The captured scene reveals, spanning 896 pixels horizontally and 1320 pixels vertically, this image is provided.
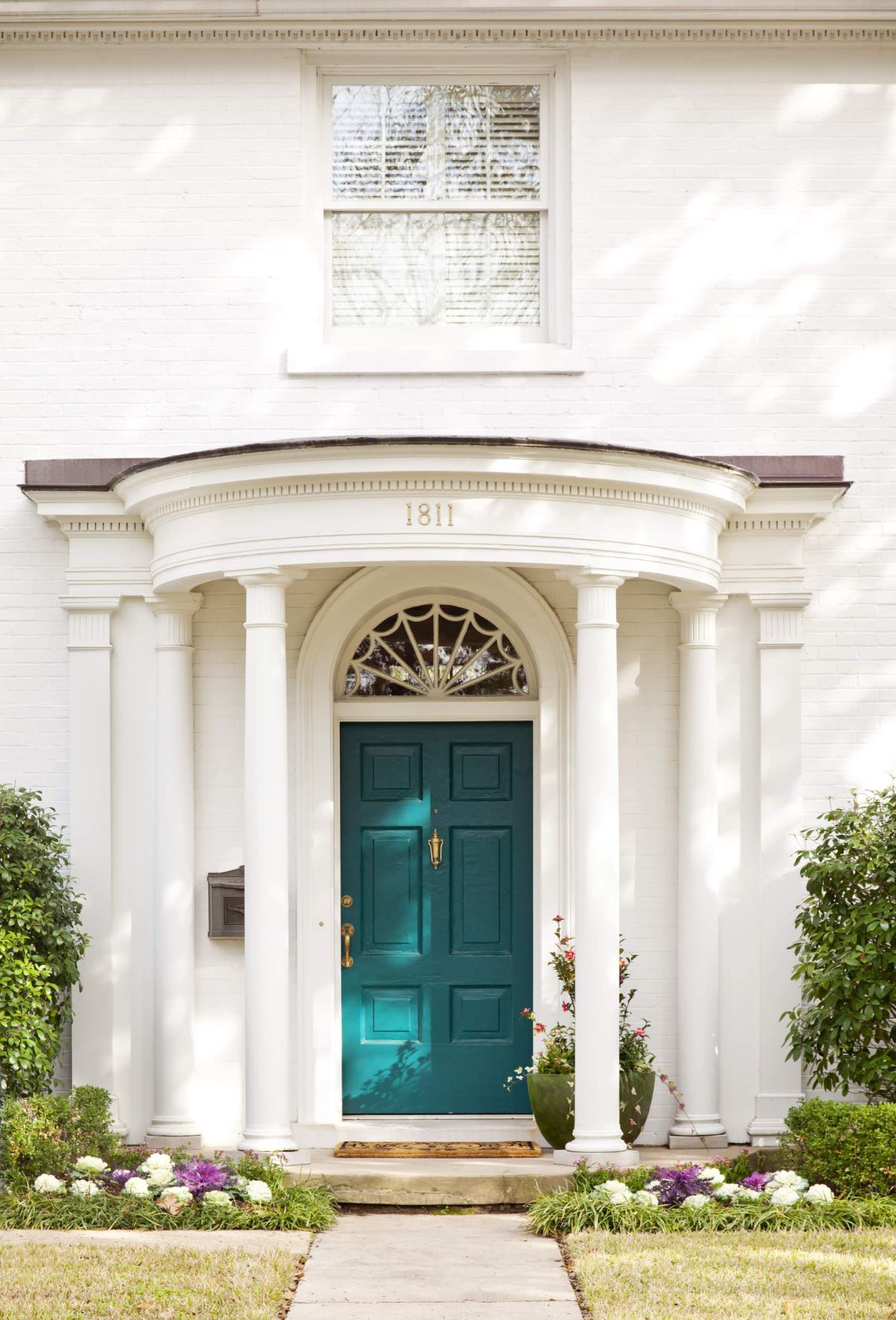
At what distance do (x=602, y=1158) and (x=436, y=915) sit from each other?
6.37 feet

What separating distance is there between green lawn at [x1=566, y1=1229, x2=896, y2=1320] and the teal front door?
2135 mm

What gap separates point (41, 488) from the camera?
912cm

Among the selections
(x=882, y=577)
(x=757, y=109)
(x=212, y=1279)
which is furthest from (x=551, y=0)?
(x=212, y=1279)

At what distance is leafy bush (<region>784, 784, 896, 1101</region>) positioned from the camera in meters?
8.24

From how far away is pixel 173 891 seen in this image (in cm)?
901

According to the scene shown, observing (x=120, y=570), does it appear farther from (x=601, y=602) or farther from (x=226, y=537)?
(x=601, y=602)

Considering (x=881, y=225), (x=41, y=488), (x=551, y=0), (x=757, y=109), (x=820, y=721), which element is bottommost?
(x=820, y=721)

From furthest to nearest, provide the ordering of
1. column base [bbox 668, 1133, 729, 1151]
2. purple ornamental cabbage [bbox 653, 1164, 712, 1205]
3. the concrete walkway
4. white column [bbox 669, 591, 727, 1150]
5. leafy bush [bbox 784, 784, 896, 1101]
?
1. white column [bbox 669, 591, 727, 1150]
2. column base [bbox 668, 1133, 729, 1151]
3. leafy bush [bbox 784, 784, 896, 1101]
4. purple ornamental cabbage [bbox 653, 1164, 712, 1205]
5. the concrete walkway

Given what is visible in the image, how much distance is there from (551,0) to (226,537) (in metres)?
3.98

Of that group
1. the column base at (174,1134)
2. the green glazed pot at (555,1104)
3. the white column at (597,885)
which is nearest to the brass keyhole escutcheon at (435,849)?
the white column at (597,885)

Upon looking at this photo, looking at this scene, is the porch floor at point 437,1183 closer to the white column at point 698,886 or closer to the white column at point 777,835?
the white column at point 698,886

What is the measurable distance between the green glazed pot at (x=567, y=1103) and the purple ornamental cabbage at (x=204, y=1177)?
1.77 m

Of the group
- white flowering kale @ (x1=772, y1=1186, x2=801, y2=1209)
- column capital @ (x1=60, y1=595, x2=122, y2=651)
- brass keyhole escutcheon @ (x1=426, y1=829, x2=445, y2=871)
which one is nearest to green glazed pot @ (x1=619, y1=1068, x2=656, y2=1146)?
white flowering kale @ (x1=772, y1=1186, x2=801, y2=1209)

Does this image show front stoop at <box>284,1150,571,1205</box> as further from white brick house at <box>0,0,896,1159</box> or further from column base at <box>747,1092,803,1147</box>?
column base at <box>747,1092,803,1147</box>
